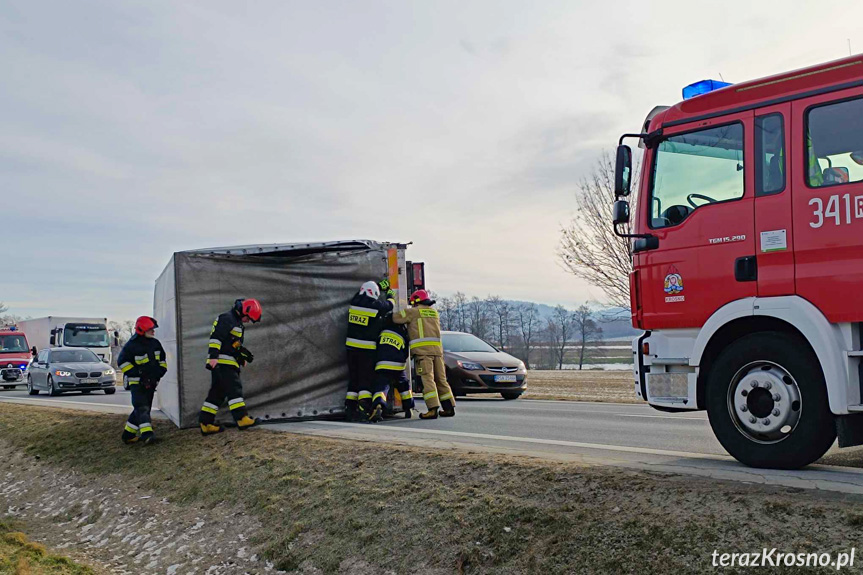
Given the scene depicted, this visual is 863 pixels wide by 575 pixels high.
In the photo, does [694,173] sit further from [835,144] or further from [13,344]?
[13,344]

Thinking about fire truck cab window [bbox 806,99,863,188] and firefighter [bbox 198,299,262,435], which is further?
firefighter [bbox 198,299,262,435]

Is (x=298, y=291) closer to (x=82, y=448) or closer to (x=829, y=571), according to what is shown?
(x=82, y=448)

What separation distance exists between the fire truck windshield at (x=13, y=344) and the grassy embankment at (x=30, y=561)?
2579 centimetres

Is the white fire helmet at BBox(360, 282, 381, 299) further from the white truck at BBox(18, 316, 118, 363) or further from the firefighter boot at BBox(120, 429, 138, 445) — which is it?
the white truck at BBox(18, 316, 118, 363)

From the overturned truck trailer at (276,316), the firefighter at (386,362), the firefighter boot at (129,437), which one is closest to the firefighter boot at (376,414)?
the firefighter at (386,362)

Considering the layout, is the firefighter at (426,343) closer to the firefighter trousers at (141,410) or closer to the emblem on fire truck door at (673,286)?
the firefighter trousers at (141,410)

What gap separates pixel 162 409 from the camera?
42.1 ft

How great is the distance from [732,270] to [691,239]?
0.48 meters

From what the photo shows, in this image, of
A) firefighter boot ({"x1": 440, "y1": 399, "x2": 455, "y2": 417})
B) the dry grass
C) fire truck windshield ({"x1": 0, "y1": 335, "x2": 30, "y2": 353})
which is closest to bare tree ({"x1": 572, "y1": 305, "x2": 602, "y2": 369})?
the dry grass

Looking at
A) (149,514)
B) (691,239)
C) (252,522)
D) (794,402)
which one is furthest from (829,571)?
(149,514)

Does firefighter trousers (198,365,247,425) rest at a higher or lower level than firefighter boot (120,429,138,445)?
higher

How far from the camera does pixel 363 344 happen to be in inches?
450

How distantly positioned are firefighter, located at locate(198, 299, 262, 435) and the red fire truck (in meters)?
5.32

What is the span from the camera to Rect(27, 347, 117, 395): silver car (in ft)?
80.9
